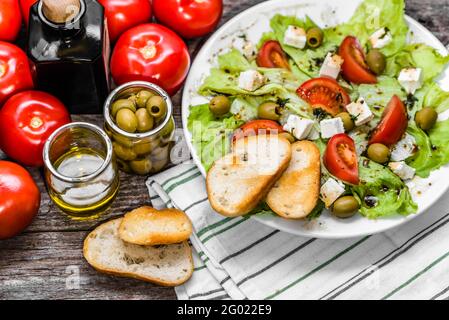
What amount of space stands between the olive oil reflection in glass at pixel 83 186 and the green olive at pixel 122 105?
20 centimetres

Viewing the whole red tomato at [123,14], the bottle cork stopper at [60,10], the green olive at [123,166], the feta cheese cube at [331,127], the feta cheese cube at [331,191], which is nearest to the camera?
the bottle cork stopper at [60,10]

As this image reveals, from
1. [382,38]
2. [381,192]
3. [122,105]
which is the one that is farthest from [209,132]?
[382,38]

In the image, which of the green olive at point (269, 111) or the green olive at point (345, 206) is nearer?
the green olive at point (345, 206)

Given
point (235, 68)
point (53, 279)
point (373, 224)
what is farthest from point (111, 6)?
point (373, 224)

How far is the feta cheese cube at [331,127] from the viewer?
3.05 metres

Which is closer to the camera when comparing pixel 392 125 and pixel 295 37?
pixel 392 125

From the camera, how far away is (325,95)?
10.5 feet

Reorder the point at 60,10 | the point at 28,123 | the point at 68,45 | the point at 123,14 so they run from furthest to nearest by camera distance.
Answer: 1. the point at 123,14
2. the point at 28,123
3. the point at 68,45
4. the point at 60,10

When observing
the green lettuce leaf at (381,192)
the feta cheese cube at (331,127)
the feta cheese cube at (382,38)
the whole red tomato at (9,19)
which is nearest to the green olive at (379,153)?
the green lettuce leaf at (381,192)

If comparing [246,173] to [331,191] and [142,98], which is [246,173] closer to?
[331,191]

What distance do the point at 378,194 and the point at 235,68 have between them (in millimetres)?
766

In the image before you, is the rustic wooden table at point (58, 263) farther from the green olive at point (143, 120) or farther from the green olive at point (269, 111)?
the green olive at point (269, 111)

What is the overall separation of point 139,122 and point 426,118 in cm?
109

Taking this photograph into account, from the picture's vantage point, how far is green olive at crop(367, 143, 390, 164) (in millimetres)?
3039
